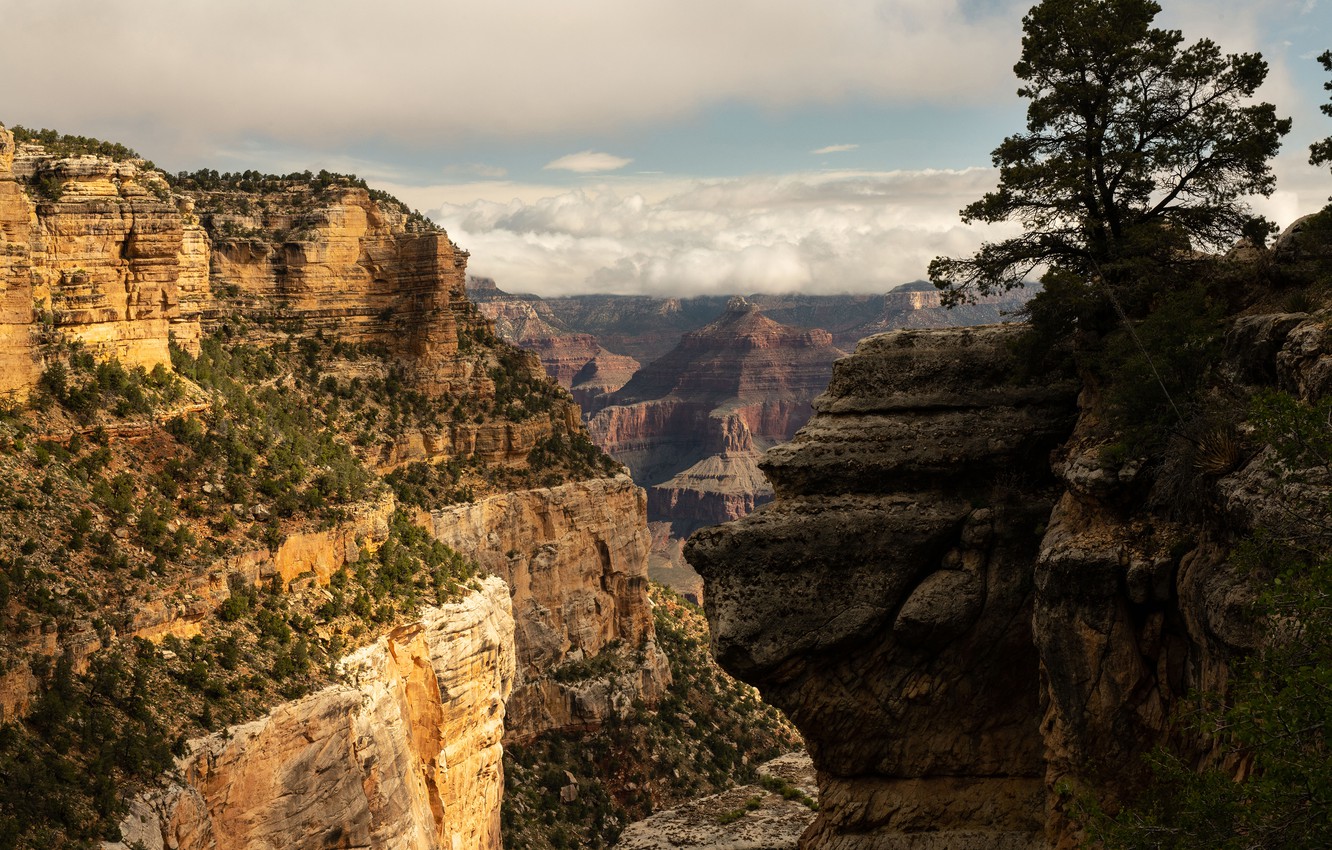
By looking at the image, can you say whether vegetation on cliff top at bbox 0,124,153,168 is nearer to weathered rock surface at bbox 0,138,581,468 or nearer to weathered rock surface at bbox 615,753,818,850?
weathered rock surface at bbox 0,138,581,468

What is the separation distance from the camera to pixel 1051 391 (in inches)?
829

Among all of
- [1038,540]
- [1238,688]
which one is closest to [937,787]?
[1038,540]

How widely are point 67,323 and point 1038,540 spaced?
36.3 meters

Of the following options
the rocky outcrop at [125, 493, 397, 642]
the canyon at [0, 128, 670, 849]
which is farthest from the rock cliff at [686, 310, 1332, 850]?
the rocky outcrop at [125, 493, 397, 642]

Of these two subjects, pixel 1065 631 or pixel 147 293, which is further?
pixel 147 293

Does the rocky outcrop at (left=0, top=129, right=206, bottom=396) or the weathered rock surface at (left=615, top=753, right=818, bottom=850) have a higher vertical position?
the rocky outcrop at (left=0, top=129, right=206, bottom=396)

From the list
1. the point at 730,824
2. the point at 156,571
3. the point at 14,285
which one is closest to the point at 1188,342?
the point at 730,824

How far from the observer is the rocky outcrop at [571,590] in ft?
213

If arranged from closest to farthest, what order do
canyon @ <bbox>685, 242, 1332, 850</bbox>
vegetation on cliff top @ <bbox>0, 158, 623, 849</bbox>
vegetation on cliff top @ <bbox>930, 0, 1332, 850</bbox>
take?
vegetation on cliff top @ <bbox>930, 0, 1332, 850</bbox> → canyon @ <bbox>685, 242, 1332, 850</bbox> → vegetation on cliff top @ <bbox>0, 158, 623, 849</bbox>

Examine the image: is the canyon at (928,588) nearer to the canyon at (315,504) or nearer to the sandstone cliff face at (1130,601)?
the sandstone cliff face at (1130,601)

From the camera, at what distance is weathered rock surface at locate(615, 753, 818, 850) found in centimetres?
2656

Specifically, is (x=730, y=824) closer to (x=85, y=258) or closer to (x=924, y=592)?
(x=924, y=592)

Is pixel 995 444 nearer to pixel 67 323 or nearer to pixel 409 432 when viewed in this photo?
pixel 67 323

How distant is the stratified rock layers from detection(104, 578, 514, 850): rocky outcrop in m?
19.3
